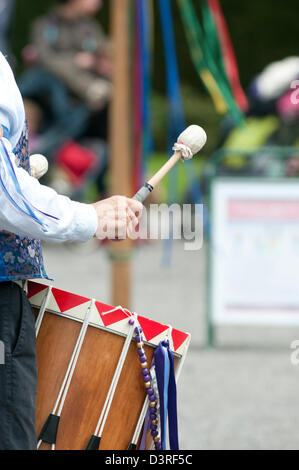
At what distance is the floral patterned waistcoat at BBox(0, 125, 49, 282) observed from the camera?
2172mm

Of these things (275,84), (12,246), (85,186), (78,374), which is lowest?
(78,374)

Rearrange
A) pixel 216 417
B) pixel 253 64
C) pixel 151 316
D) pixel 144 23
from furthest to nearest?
1. pixel 253 64
2. pixel 151 316
3. pixel 144 23
4. pixel 216 417

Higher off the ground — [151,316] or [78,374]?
[151,316]

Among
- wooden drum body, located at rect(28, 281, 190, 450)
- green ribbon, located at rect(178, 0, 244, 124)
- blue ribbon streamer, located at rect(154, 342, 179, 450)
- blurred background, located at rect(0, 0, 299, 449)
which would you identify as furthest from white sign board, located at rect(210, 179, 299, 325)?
wooden drum body, located at rect(28, 281, 190, 450)

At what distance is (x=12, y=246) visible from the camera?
7.17 feet

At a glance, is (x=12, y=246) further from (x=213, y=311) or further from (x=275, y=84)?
(x=275, y=84)

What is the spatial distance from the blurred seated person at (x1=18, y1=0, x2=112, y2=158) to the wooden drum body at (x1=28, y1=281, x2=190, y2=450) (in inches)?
316

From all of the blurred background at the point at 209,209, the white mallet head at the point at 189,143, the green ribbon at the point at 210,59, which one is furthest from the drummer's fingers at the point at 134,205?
the green ribbon at the point at 210,59

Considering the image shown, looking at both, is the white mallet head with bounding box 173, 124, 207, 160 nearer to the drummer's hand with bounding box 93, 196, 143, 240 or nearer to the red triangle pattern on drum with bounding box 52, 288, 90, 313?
the drummer's hand with bounding box 93, 196, 143, 240

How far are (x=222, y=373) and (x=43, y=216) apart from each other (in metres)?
3.04

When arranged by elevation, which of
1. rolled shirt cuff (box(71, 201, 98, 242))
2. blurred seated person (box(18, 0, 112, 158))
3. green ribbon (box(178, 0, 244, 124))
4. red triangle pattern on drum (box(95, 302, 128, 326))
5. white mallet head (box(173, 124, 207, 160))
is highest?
blurred seated person (box(18, 0, 112, 158))

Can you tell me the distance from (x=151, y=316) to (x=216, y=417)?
202 centimetres
